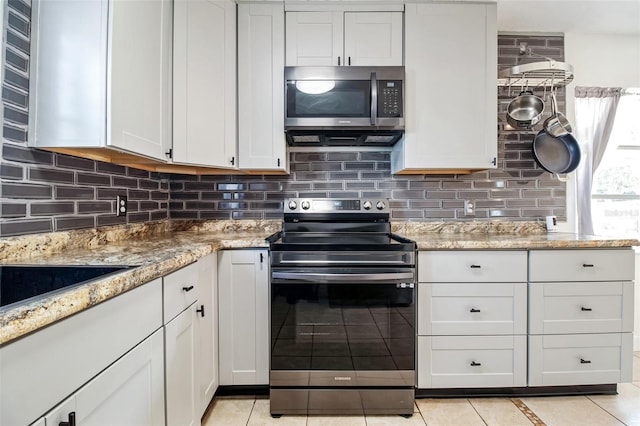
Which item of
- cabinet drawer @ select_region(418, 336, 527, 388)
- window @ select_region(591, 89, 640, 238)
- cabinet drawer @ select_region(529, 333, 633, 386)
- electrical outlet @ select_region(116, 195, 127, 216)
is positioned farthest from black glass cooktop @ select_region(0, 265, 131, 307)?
window @ select_region(591, 89, 640, 238)

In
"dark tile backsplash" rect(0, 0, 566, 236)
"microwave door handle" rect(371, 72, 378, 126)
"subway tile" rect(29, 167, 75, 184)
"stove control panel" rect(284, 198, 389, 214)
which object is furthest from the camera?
"dark tile backsplash" rect(0, 0, 566, 236)

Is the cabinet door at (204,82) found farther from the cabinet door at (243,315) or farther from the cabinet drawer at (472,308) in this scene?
the cabinet drawer at (472,308)

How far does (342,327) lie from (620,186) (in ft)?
8.26

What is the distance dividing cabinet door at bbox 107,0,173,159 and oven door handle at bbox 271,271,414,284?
883mm

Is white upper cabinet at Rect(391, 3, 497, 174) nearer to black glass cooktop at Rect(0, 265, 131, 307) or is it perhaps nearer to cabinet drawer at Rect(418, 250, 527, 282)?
cabinet drawer at Rect(418, 250, 527, 282)

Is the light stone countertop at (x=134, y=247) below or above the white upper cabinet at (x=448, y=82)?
below

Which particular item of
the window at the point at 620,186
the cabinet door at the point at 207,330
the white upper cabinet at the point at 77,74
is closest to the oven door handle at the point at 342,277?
the cabinet door at the point at 207,330

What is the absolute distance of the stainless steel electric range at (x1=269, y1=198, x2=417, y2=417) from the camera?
1712mm

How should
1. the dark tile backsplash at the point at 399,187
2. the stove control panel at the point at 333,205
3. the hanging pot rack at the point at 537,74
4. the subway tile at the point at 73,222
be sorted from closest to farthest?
the subway tile at the point at 73,222 < the hanging pot rack at the point at 537,74 < the stove control panel at the point at 333,205 < the dark tile backsplash at the point at 399,187

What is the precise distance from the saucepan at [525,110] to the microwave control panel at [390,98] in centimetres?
90

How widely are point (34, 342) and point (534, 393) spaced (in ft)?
7.51

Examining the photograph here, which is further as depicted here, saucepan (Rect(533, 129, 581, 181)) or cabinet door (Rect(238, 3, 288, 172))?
saucepan (Rect(533, 129, 581, 181))

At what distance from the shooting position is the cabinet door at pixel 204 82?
5.76 ft

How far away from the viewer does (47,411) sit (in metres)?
0.65
